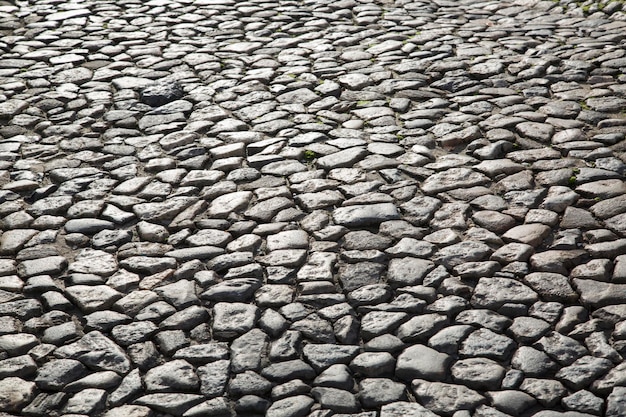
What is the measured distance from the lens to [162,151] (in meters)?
6.34

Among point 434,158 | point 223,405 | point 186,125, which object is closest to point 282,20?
point 186,125

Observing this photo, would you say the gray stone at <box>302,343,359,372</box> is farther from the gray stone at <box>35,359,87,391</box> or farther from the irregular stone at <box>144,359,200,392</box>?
the gray stone at <box>35,359,87,391</box>

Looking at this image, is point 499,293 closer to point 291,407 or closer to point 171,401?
point 291,407

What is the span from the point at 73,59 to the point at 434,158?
13.3 feet

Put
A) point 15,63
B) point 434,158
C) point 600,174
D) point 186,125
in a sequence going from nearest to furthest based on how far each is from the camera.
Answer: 1. point 600,174
2. point 434,158
3. point 186,125
4. point 15,63

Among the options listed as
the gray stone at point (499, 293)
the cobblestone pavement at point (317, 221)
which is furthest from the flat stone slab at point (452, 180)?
the gray stone at point (499, 293)

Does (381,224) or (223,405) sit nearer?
(223,405)

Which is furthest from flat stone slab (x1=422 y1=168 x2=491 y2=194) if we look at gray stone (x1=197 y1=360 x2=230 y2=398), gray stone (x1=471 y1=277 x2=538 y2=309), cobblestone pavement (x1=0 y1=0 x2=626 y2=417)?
gray stone (x1=197 y1=360 x2=230 y2=398)

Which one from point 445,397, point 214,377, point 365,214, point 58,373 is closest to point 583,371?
point 445,397

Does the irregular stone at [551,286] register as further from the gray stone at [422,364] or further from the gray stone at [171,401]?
the gray stone at [171,401]

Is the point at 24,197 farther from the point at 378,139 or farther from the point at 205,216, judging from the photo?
the point at 378,139

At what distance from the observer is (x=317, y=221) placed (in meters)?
5.24

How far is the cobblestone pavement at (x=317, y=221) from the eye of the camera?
3.93 m

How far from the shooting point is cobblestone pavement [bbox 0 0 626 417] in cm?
393
